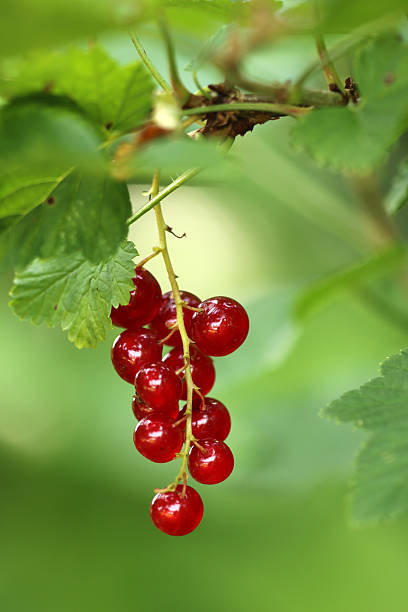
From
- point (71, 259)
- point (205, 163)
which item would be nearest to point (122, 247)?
point (71, 259)

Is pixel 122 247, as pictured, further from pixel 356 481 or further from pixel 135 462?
pixel 135 462

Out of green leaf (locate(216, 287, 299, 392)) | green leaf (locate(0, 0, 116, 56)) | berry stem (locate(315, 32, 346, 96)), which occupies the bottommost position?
green leaf (locate(0, 0, 116, 56))

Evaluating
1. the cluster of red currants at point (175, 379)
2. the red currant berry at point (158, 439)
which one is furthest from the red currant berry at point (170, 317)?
the red currant berry at point (158, 439)

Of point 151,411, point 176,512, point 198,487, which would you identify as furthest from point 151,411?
point 198,487

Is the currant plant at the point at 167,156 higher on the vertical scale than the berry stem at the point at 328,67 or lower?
lower

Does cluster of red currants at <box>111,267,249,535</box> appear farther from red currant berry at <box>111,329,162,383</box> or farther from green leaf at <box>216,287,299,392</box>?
green leaf at <box>216,287,299,392</box>

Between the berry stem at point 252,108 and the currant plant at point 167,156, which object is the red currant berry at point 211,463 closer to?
the currant plant at point 167,156

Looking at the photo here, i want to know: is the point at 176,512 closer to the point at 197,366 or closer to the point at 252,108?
the point at 197,366

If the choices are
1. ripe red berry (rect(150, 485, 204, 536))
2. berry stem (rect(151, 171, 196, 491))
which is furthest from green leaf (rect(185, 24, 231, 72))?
ripe red berry (rect(150, 485, 204, 536))
